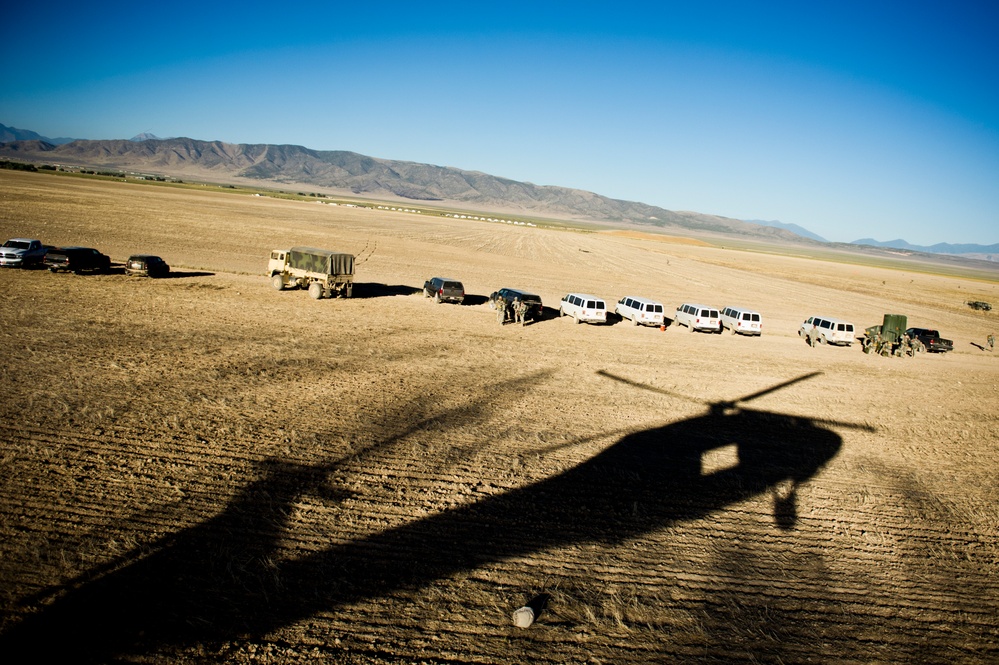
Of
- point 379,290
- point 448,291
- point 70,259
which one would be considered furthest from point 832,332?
point 70,259

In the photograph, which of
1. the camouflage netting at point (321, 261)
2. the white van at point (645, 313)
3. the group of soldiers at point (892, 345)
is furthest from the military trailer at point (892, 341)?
the camouflage netting at point (321, 261)

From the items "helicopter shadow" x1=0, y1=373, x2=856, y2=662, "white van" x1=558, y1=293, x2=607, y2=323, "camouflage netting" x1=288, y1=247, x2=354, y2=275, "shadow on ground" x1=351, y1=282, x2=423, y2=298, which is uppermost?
"camouflage netting" x1=288, y1=247, x2=354, y2=275

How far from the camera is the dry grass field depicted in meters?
6.99

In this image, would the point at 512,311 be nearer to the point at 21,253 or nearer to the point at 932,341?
the point at 932,341

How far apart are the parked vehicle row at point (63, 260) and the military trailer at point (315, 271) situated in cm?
676

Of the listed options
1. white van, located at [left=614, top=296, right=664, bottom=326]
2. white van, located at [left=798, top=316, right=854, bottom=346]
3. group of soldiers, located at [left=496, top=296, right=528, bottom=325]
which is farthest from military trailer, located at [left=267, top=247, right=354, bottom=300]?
white van, located at [left=798, top=316, right=854, bottom=346]

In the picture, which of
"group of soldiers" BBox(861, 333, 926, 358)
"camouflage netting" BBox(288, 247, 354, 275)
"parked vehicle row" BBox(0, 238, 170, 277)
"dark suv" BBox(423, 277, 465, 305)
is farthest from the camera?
"dark suv" BBox(423, 277, 465, 305)

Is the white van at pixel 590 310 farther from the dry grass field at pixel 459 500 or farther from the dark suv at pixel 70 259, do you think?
the dark suv at pixel 70 259

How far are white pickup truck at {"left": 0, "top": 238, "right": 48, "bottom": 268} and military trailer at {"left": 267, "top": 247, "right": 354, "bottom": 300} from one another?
12510 mm

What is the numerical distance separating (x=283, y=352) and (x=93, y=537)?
1069 centimetres

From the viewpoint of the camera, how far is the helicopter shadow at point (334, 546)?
21.5ft

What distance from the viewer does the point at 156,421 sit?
12031 mm

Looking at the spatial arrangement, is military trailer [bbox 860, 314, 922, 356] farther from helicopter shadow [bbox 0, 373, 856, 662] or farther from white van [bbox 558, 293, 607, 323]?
helicopter shadow [bbox 0, 373, 856, 662]

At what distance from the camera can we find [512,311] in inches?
1100
